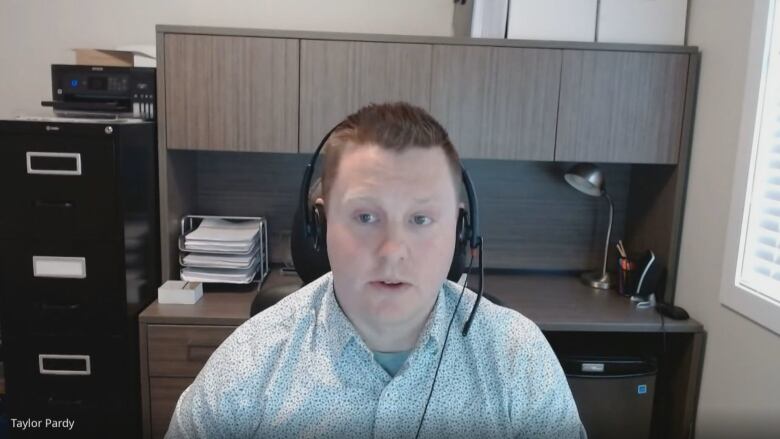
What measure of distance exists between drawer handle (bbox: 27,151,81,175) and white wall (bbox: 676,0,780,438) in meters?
2.05

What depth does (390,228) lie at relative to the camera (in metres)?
0.80

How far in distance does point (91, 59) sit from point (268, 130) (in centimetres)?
70

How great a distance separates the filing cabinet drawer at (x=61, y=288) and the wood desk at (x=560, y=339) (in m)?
0.14

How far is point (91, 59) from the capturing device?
200 cm

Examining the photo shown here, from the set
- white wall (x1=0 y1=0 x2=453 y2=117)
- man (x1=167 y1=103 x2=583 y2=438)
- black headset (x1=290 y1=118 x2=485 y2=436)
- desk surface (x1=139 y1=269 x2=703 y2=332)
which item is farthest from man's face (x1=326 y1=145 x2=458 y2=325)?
white wall (x1=0 y1=0 x2=453 y2=117)

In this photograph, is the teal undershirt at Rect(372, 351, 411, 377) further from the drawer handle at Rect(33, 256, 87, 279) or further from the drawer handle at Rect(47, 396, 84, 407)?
the drawer handle at Rect(47, 396, 84, 407)

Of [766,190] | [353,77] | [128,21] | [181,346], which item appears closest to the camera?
[766,190]

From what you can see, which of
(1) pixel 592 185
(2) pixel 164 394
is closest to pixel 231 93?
(2) pixel 164 394

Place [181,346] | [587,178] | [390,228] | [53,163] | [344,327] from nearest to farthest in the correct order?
[390,228]
[344,327]
[53,163]
[181,346]
[587,178]

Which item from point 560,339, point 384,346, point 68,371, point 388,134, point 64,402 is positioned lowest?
point 64,402

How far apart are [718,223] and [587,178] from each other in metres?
0.47

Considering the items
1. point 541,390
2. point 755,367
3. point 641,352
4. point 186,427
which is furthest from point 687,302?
point 186,427

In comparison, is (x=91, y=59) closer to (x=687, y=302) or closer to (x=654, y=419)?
(x=687, y=302)

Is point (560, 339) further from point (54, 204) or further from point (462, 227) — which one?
point (54, 204)
